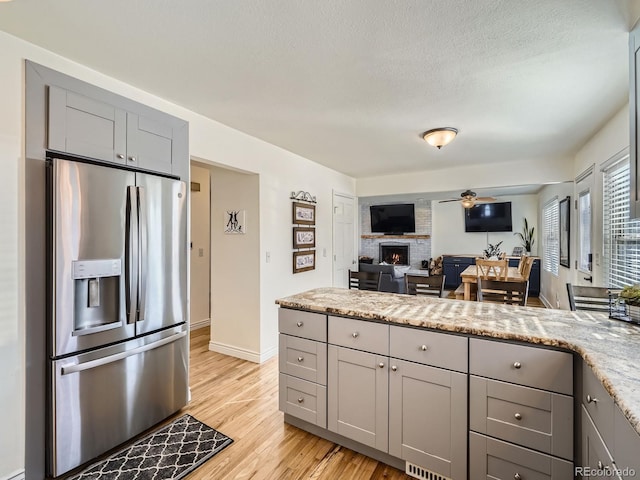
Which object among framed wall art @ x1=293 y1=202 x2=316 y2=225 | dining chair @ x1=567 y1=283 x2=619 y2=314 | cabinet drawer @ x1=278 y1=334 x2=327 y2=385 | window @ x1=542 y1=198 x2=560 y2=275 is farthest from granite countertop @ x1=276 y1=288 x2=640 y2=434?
window @ x1=542 y1=198 x2=560 y2=275

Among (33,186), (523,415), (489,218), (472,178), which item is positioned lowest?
(523,415)

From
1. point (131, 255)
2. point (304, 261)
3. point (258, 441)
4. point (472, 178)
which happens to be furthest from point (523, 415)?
point (472, 178)

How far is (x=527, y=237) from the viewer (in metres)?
7.82

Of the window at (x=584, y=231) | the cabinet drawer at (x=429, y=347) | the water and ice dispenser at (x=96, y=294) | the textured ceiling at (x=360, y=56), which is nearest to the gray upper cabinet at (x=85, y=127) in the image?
the textured ceiling at (x=360, y=56)

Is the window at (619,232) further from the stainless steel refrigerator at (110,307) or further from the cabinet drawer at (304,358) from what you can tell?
the stainless steel refrigerator at (110,307)

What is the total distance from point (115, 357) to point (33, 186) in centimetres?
111

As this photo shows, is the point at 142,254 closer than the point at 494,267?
Yes

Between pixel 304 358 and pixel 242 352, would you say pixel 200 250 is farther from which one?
pixel 304 358

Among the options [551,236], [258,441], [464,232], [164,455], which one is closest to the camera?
[164,455]

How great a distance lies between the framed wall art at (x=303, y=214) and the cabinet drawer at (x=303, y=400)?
2.19m

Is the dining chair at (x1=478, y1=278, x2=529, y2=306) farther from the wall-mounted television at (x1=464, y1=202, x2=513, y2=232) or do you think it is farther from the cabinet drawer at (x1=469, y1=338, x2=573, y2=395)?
the wall-mounted television at (x1=464, y1=202, x2=513, y2=232)

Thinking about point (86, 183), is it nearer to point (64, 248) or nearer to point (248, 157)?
point (64, 248)

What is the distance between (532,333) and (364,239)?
8210 millimetres

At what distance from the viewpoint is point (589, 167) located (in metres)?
3.46
